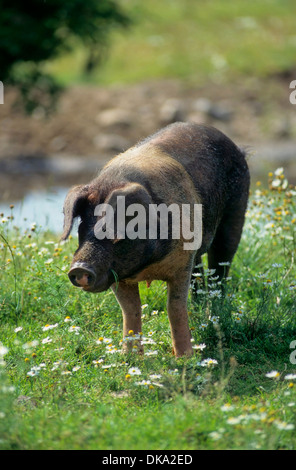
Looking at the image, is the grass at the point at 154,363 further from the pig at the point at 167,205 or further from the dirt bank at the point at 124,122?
the dirt bank at the point at 124,122

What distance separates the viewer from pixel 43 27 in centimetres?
1451

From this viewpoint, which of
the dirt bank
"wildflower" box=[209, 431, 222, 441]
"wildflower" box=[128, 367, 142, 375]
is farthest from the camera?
the dirt bank

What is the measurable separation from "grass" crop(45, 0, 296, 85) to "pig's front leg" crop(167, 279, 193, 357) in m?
15.4

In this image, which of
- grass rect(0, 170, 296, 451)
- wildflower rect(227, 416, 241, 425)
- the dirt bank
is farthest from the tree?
wildflower rect(227, 416, 241, 425)

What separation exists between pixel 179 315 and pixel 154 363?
1.33ft

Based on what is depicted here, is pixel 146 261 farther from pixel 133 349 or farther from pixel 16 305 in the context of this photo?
pixel 16 305

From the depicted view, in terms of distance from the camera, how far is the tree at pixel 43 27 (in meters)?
14.3

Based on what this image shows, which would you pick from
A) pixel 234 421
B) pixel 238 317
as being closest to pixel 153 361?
pixel 238 317

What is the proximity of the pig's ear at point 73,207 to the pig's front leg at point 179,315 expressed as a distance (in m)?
0.88

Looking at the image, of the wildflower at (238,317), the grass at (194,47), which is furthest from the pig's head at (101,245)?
the grass at (194,47)

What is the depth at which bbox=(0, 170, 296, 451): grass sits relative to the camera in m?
3.76

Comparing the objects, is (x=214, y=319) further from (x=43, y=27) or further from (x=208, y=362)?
(x=43, y=27)

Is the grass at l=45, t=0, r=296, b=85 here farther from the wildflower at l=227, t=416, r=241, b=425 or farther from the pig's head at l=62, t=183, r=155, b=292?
the wildflower at l=227, t=416, r=241, b=425

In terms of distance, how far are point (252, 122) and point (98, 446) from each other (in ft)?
51.2
